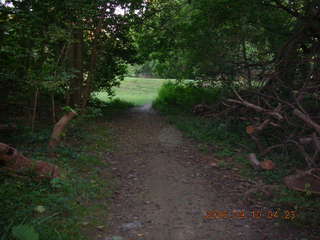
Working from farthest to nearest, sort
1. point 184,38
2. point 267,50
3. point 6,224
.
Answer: point 184,38
point 267,50
point 6,224

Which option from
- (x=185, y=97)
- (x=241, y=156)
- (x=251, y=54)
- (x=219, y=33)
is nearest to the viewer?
(x=241, y=156)

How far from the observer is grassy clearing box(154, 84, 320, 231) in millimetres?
4773

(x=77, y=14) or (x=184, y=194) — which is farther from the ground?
(x=77, y=14)

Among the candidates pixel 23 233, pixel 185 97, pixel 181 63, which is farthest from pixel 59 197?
pixel 185 97

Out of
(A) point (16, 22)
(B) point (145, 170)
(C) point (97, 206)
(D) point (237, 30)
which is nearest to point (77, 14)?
(A) point (16, 22)

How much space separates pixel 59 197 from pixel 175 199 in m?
1.83

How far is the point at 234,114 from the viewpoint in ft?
32.4

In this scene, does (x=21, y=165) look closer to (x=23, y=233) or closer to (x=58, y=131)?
(x=23, y=233)

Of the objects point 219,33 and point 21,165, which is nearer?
point 21,165

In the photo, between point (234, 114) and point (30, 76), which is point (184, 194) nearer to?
point (30, 76)

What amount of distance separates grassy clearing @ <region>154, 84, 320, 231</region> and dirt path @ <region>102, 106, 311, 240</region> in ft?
1.22

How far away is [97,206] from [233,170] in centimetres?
311

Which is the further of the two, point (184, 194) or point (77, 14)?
point (77, 14)

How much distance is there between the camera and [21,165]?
5.10 meters
